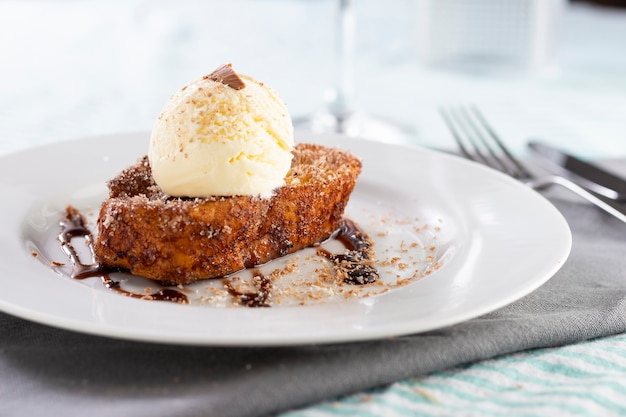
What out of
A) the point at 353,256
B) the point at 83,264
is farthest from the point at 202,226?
the point at 353,256

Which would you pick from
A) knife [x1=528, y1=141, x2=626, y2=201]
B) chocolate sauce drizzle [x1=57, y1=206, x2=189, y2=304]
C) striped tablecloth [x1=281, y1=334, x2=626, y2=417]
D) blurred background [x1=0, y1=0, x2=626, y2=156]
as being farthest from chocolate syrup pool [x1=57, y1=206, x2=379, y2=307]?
blurred background [x1=0, y1=0, x2=626, y2=156]

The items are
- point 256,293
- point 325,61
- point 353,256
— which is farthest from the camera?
point 325,61

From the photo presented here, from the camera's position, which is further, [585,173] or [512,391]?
[585,173]

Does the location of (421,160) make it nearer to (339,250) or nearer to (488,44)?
(339,250)

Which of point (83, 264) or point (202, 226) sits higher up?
point (202, 226)

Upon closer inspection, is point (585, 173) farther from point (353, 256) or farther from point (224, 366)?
point (224, 366)

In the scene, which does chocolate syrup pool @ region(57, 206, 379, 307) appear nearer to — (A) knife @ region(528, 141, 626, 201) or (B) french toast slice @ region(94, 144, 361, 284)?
(B) french toast slice @ region(94, 144, 361, 284)

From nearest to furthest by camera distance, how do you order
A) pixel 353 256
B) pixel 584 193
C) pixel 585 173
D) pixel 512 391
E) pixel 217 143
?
pixel 512 391
pixel 217 143
pixel 353 256
pixel 584 193
pixel 585 173

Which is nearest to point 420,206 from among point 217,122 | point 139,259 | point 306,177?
point 306,177

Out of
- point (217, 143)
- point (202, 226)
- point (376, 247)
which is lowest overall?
point (376, 247)
